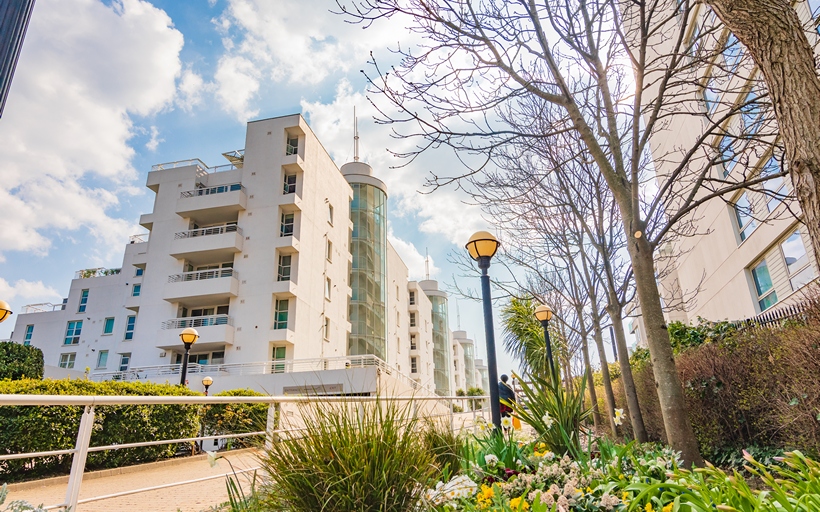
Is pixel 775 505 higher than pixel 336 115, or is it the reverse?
pixel 336 115

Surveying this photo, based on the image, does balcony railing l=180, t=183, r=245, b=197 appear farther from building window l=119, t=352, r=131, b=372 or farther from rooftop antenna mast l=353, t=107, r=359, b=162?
rooftop antenna mast l=353, t=107, r=359, b=162

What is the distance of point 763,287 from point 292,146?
23464mm

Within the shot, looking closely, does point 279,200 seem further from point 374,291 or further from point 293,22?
point 293,22

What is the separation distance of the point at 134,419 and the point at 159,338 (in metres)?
15.8

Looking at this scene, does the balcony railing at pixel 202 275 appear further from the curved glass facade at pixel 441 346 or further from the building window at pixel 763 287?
the curved glass facade at pixel 441 346

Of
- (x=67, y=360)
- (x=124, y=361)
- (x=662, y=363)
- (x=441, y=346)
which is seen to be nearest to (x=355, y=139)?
(x=124, y=361)

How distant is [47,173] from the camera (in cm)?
1777

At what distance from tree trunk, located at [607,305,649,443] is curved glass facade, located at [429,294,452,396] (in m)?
47.1

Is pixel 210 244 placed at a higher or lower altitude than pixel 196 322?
higher

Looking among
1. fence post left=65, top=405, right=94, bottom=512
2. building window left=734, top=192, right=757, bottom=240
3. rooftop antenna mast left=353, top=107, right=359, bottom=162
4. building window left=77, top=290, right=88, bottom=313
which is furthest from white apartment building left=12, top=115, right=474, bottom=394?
fence post left=65, top=405, right=94, bottom=512

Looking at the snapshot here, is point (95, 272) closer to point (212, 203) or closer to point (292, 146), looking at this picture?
point (212, 203)

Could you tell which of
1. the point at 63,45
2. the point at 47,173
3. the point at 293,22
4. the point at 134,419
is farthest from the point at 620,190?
the point at 47,173

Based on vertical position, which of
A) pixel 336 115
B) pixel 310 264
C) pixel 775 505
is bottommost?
pixel 775 505

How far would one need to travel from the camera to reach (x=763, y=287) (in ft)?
45.7
